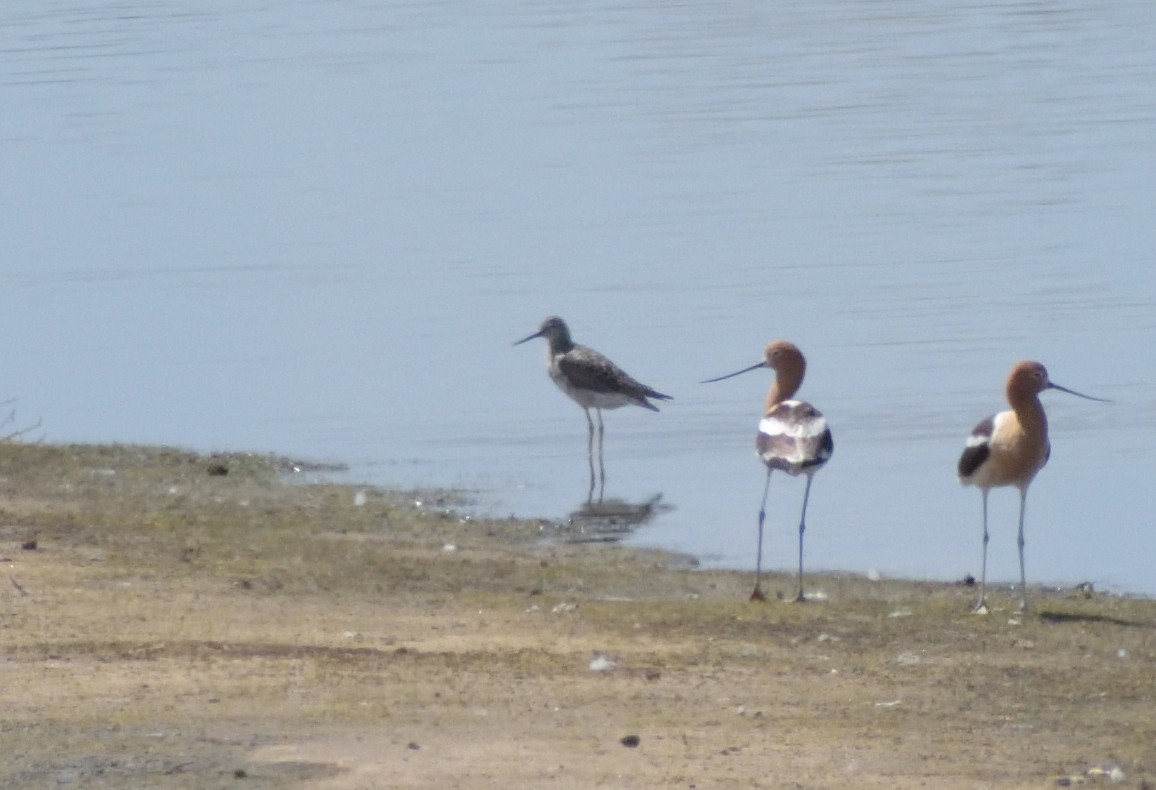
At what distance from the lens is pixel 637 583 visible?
447 inches

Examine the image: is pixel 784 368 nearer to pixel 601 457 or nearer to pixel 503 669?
pixel 601 457

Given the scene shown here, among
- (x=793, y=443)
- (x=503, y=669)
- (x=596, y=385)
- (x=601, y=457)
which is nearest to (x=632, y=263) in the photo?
(x=596, y=385)

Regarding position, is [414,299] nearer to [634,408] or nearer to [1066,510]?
[634,408]

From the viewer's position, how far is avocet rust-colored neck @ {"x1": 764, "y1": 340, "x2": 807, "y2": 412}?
494 inches

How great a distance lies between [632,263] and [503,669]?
1305 cm

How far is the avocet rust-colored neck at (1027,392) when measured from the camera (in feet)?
36.2

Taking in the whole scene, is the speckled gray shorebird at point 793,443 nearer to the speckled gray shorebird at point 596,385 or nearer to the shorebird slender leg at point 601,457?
the shorebird slender leg at point 601,457

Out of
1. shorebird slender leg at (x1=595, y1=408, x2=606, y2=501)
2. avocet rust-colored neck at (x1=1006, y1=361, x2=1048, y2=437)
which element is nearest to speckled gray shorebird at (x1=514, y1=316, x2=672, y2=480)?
shorebird slender leg at (x1=595, y1=408, x2=606, y2=501)

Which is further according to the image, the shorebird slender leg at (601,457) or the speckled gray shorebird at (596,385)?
the speckled gray shorebird at (596,385)

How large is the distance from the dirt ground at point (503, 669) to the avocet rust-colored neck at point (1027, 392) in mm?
811

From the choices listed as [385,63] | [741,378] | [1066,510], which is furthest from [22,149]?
[1066,510]

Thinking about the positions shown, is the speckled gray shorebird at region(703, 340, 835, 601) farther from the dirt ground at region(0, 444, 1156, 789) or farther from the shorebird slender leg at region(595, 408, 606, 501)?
the shorebird slender leg at region(595, 408, 606, 501)

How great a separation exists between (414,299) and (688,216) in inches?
176

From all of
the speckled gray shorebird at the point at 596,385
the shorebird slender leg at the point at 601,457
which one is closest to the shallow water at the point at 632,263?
the shorebird slender leg at the point at 601,457
